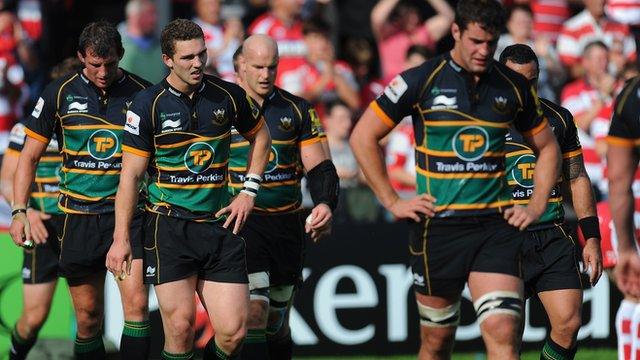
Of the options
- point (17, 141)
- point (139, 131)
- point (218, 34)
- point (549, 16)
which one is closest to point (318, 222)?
point (139, 131)

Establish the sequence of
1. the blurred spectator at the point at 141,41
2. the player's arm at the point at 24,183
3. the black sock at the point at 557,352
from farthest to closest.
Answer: the blurred spectator at the point at 141,41
the player's arm at the point at 24,183
the black sock at the point at 557,352

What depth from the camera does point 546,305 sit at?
28.8 ft

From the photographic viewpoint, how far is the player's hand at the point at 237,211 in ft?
27.5

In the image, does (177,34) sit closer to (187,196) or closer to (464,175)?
(187,196)

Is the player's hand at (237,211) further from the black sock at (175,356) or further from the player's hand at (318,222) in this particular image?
the black sock at (175,356)

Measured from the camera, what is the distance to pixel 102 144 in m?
9.23

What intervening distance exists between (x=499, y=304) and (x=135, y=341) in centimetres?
271

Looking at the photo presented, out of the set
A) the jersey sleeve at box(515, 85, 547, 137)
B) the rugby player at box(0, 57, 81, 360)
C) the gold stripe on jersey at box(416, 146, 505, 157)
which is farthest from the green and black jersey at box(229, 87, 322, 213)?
the jersey sleeve at box(515, 85, 547, 137)

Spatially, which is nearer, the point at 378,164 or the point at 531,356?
the point at 378,164

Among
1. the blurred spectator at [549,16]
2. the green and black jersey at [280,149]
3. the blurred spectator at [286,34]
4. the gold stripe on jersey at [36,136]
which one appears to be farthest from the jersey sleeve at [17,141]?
the blurred spectator at [549,16]

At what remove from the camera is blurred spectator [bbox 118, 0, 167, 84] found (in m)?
14.2

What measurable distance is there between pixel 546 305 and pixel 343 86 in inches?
245

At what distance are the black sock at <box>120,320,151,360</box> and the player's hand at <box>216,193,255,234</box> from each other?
1.09 meters

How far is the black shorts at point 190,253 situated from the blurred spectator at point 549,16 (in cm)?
832
